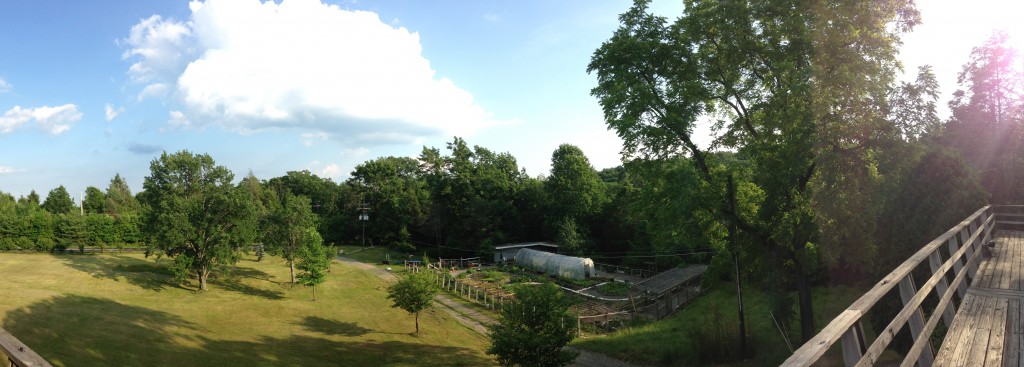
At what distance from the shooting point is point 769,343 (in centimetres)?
1992

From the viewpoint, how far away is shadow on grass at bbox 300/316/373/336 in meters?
28.2

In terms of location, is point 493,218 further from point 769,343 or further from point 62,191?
point 62,191

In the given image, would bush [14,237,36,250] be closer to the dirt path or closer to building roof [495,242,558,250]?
the dirt path

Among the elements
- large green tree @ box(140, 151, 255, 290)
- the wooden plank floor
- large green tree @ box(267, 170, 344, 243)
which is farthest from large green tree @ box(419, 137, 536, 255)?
the wooden plank floor

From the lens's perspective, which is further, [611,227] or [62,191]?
[62,191]

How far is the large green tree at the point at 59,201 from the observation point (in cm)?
8231

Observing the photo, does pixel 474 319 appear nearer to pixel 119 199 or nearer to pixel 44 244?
pixel 44 244

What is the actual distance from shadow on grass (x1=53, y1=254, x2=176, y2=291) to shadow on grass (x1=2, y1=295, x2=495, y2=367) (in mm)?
9322

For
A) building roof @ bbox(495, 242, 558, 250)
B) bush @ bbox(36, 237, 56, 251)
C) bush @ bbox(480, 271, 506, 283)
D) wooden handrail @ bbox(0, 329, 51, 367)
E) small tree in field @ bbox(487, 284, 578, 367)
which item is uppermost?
wooden handrail @ bbox(0, 329, 51, 367)

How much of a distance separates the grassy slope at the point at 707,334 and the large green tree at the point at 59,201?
9997 centimetres

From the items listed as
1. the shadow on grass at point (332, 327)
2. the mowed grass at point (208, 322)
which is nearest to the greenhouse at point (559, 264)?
the mowed grass at point (208, 322)

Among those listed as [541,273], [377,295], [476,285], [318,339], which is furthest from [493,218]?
[318,339]

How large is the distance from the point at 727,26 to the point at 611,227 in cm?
4015

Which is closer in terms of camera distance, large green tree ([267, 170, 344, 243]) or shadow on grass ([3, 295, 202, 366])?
shadow on grass ([3, 295, 202, 366])
